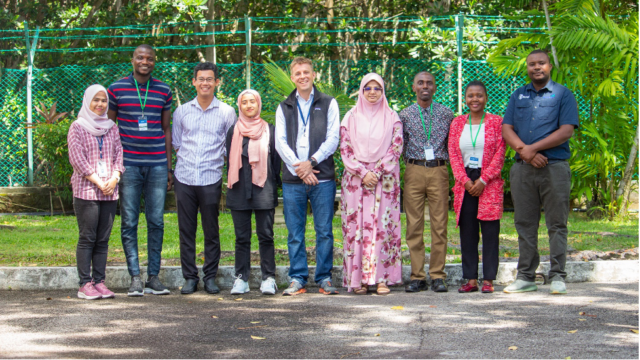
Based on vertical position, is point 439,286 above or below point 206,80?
below

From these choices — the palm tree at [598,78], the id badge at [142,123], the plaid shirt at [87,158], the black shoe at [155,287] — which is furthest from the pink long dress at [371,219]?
the palm tree at [598,78]

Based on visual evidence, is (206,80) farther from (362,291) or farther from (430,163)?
(362,291)

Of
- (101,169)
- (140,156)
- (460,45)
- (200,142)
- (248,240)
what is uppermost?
(460,45)

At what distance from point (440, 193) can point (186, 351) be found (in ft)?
9.01

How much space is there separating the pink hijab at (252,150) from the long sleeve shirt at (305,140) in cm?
15

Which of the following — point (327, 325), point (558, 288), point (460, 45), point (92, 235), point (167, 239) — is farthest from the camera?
point (460, 45)

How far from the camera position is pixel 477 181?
5.82 meters

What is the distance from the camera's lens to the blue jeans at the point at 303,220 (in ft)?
19.5

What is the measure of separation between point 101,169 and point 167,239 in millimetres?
2616

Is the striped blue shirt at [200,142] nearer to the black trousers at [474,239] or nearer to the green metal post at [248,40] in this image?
the black trousers at [474,239]

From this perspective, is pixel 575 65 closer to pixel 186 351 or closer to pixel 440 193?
Answer: pixel 440 193

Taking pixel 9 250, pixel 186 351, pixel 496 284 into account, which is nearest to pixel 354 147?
pixel 496 284

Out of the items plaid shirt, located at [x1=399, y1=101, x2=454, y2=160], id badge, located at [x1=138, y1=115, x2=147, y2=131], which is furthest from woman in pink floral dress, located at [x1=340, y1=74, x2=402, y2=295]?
id badge, located at [x1=138, y1=115, x2=147, y2=131]

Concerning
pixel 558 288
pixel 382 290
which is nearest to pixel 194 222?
pixel 382 290
